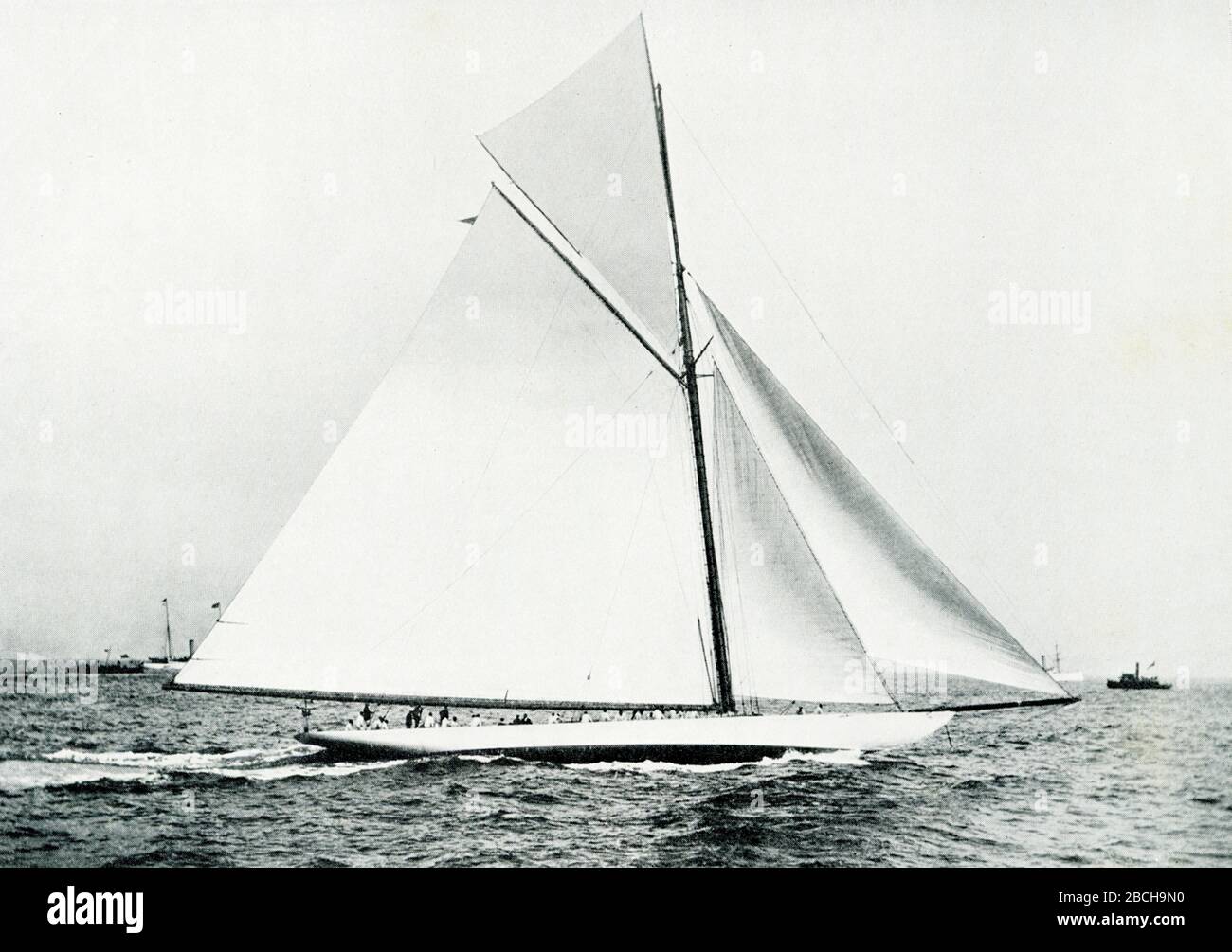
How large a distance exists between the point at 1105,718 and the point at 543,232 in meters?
9.87

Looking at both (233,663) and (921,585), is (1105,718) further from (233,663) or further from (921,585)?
(233,663)

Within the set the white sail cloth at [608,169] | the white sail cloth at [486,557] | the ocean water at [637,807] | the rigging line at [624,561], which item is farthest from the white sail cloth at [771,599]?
the white sail cloth at [608,169]

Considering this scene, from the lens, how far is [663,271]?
15.5 meters

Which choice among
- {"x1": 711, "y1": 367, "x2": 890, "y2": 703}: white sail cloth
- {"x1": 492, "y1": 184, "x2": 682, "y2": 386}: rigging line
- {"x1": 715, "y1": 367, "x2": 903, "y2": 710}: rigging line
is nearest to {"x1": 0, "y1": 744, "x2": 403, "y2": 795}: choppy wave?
{"x1": 711, "y1": 367, "x2": 890, "y2": 703}: white sail cloth

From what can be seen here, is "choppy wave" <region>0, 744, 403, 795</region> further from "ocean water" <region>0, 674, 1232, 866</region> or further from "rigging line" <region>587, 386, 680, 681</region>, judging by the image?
"rigging line" <region>587, 386, 680, 681</region>

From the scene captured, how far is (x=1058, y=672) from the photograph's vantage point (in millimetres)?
13008

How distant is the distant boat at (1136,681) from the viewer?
11.2m

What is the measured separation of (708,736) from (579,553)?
271 centimetres

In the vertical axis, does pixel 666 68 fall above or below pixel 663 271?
above

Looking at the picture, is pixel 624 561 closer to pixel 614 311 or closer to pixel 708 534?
pixel 708 534

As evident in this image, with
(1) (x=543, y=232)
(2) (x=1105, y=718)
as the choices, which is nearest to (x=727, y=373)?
(1) (x=543, y=232)

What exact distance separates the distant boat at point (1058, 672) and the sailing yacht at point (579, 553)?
56 centimetres

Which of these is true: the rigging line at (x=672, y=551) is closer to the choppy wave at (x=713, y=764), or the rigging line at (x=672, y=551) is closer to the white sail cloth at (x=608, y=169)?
the choppy wave at (x=713, y=764)

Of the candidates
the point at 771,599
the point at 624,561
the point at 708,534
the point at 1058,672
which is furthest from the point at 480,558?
the point at 1058,672
